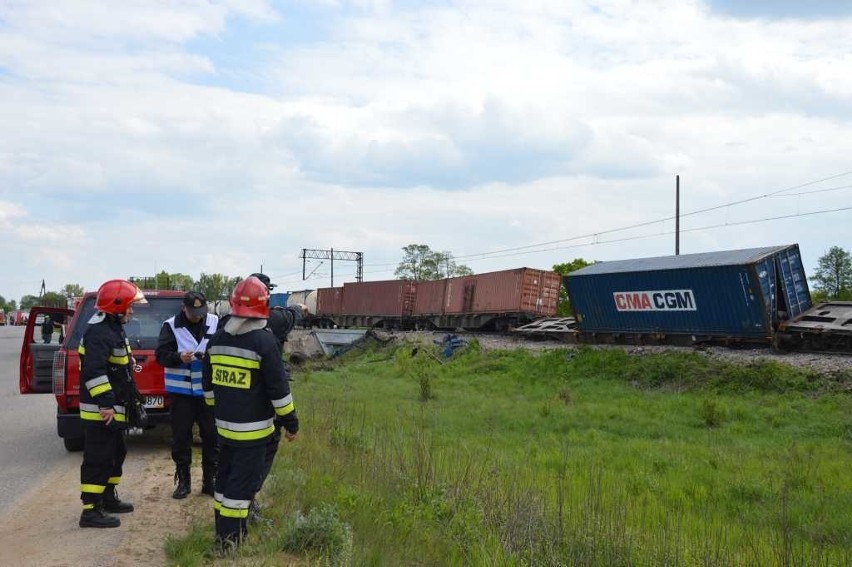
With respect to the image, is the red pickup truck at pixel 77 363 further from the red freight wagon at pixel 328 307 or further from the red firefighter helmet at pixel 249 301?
the red freight wagon at pixel 328 307

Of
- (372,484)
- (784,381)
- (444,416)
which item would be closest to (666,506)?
(372,484)

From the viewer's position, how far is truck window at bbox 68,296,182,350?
28.6 ft

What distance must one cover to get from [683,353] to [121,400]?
15976 mm

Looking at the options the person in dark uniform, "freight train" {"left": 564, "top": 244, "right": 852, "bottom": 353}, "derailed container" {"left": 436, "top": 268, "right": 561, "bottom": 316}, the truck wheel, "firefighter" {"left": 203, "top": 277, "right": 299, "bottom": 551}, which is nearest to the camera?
"firefighter" {"left": 203, "top": 277, "right": 299, "bottom": 551}

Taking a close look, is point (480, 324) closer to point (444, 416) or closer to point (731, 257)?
point (731, 257)

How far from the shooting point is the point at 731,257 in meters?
20.7

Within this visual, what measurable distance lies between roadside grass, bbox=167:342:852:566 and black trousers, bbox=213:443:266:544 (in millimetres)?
182

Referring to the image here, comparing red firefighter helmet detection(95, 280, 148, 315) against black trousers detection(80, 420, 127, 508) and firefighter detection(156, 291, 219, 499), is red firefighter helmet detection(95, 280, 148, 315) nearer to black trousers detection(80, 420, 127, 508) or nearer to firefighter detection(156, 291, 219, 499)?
firefighter detection(156, 291, 219, 499)

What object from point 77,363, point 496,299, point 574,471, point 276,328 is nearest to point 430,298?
point 496,299

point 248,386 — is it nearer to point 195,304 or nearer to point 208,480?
point 195,304

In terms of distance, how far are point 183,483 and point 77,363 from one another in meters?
2.47

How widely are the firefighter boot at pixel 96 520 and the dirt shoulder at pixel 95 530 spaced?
0.13 ft

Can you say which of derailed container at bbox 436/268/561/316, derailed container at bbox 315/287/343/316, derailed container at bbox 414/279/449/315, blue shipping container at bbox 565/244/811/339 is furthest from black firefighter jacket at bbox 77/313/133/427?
derailed container at bbox 315/287/343/316

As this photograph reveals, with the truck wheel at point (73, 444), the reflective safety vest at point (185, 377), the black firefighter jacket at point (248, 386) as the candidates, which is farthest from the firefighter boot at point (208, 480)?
the truck wheel at point (73, 444)
